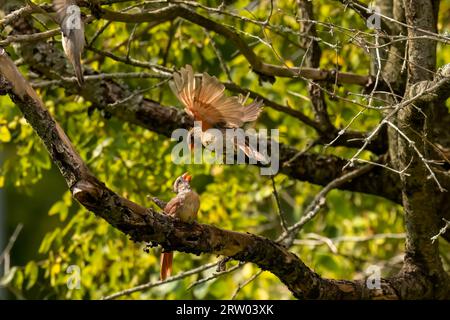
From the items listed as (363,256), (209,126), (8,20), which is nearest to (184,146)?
(209,126)

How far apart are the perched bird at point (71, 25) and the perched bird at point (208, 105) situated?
1.22 ft

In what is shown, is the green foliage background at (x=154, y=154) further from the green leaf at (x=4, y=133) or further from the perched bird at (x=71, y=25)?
the perched bird at (x=71, y=25)

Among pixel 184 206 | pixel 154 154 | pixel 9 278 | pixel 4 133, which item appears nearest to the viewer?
pixel 184 206

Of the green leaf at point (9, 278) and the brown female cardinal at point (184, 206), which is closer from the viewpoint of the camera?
the brown female cardinal at point (184, 206)

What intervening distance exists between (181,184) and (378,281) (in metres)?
0.95

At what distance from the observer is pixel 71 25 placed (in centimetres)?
326

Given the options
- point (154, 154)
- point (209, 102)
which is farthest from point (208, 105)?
point (154, 154)

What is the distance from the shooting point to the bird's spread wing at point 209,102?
3.41m

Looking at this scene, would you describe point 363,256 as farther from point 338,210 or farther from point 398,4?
point 398,4

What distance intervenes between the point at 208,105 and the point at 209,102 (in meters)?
0.03

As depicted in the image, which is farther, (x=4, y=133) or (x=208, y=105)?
(x=4, y=133)

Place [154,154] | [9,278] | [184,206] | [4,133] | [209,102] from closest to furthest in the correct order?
[184,206] < [209,102] < [4,133] < [9,278] < [154,154]

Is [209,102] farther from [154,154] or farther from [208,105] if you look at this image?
[154,154]

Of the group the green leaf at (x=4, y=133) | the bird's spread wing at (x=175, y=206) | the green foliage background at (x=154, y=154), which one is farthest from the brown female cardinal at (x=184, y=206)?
the green leaf at (x=4, y=133)
